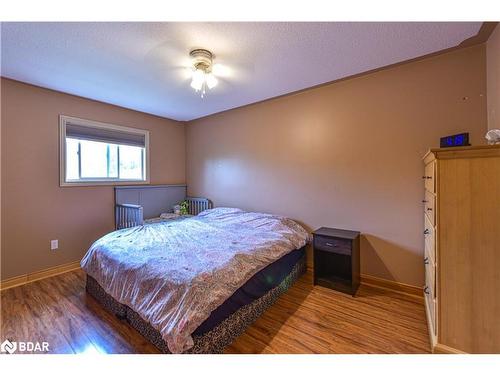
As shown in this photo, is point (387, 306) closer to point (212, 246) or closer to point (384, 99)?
point (212, 246)

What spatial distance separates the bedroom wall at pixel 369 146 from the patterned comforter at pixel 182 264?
0.64 metres

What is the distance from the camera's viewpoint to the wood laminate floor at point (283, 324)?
162 cm

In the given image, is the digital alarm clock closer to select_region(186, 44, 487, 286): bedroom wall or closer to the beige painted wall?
the beige painted wall

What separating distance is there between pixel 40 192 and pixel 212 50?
2846 mm

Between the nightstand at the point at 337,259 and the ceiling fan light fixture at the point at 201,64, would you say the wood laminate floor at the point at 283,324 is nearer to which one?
the nightstand at the point at 337,259

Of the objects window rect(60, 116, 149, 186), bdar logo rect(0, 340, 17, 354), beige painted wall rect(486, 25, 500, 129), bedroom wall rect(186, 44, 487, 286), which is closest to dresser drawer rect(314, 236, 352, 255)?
bedroom wall rect(186, 44, 487, 286)

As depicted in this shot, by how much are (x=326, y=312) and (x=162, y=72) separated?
9.92ft

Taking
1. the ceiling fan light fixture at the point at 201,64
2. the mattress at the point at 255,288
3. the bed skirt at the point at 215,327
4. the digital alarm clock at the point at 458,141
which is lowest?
the bed skirt at the point at 215,327

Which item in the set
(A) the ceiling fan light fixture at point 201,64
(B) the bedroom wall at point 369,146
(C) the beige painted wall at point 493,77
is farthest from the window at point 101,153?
(C) the beige painted wall at point 493,77

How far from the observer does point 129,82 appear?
2.66 meters

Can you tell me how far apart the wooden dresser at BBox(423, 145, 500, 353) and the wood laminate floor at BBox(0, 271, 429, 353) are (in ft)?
1.24

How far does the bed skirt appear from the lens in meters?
1.49

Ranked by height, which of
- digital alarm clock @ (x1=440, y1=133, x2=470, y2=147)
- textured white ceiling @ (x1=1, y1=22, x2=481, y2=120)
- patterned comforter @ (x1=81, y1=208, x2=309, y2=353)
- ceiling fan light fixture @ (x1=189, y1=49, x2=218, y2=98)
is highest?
textured white ceiling @ (x1=1, y1=22, x2=481, y2=120)
